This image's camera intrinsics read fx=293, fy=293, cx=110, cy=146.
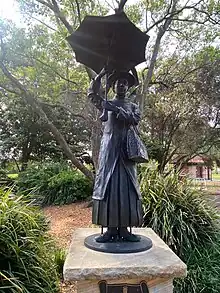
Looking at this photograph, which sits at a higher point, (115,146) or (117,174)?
(115,146)

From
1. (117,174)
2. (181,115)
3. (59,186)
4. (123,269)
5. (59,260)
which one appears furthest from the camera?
(181,115)

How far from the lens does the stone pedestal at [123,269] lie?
187 centimetres

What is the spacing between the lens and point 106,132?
2371mm

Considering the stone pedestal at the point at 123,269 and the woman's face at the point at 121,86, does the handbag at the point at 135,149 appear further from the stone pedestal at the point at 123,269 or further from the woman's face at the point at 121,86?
the stone pedestal at the point at 123,269

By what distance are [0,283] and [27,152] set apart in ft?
36.4

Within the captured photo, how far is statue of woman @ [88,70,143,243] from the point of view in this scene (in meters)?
2.20

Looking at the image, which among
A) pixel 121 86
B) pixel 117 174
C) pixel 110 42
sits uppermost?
pixel 110 42

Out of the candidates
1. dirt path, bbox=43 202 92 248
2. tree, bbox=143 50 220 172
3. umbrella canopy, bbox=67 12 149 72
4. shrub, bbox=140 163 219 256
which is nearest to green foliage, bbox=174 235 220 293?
shrub, bbox=140 163 219 256

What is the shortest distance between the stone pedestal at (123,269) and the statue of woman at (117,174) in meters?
0.23

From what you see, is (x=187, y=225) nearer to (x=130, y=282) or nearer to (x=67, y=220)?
(x=130, y=282)

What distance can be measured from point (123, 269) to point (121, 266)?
0.07 ft

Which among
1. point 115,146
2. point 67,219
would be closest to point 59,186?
point 67,219

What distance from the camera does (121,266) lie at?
1889 millimetres

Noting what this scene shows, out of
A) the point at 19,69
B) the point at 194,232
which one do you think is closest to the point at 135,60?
the point at 194,232
